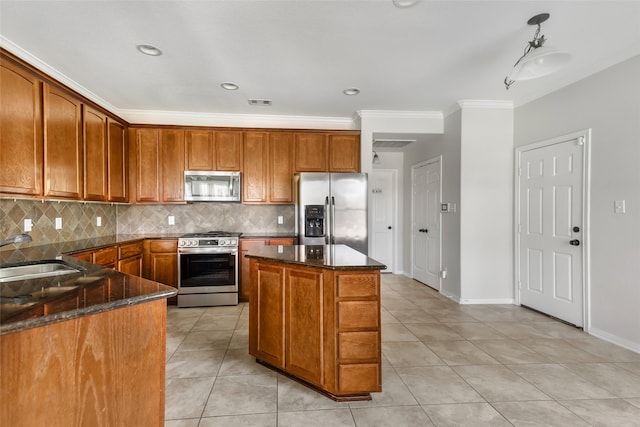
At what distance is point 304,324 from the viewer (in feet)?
6.98

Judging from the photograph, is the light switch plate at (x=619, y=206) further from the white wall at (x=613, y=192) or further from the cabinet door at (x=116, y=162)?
the cabinet door at (x=116, y=162)

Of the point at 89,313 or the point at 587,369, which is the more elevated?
the point at 89,313

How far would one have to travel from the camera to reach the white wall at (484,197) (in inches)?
160

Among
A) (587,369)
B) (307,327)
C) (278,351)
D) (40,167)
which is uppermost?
(40,167)

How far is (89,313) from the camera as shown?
3.43 feet

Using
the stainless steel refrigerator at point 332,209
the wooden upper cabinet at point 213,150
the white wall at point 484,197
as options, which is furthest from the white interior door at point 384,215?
the wooden upper cabinet at point 213,150

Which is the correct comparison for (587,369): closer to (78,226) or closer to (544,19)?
(544,19)

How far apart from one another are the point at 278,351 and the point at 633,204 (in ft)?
10.6

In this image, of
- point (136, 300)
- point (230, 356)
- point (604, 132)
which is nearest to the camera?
point (136, 300)

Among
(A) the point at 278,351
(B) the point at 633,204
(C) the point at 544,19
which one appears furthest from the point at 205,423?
(B) the point at 633,204

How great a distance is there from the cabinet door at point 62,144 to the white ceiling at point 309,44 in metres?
0.37

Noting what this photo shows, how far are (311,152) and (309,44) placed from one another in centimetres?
196

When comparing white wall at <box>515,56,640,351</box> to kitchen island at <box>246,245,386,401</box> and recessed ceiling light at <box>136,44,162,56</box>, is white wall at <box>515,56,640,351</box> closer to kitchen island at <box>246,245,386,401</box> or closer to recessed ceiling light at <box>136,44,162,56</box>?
kitchen island at <box>246,245,386,401</box>

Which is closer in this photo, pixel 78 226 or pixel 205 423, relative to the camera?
pixel 205 423
